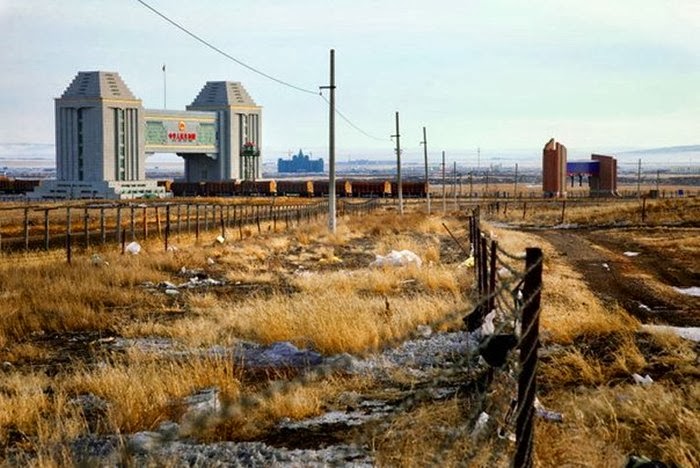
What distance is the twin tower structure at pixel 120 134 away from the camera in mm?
93688

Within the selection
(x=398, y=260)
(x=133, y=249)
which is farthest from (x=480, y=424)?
(x=133, y=249)

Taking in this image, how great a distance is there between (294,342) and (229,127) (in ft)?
305

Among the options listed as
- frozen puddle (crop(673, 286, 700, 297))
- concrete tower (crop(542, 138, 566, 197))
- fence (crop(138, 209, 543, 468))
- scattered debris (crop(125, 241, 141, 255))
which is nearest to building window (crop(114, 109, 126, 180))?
concrete tower (crop(542, 138, 566, 197))

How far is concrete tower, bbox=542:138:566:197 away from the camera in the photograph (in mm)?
103875

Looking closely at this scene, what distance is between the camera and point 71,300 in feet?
55.4

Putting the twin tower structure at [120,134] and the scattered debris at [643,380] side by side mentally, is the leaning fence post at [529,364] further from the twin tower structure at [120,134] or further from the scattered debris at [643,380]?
the twin tower structure at [120,134]

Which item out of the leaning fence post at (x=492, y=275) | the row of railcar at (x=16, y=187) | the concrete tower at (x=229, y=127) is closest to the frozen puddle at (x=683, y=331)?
the leaning fence post at (x=492, y=275)

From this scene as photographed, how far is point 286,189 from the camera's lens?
109 meters

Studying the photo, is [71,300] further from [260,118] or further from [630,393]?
[260,118]

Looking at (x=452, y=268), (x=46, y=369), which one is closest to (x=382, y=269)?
(x=452, y=268)

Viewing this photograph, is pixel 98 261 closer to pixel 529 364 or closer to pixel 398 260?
pixel 398 260

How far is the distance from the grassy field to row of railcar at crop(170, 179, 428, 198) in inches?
3086

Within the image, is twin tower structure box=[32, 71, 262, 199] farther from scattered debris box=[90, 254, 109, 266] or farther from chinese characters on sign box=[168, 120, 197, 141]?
scattered debris box=[90, 254, 109, 266]

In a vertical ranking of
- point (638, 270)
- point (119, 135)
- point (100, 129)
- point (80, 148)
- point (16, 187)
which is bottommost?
point (638, 270)
